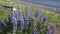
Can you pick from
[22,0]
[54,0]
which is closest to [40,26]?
[22,0]

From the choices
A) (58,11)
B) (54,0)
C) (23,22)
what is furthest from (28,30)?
(54,0)

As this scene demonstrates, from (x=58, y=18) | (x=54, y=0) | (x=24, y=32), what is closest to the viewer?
(x=24, y=32)

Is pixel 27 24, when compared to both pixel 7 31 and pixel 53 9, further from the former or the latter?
pixel 53 9

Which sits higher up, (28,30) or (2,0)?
(2,0)

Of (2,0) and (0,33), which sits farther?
(2,0)

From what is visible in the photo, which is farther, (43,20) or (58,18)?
(58,18)

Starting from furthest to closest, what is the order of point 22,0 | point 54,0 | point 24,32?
point 54,0
point 22,0
point 24,32

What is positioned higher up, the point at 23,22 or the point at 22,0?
the point at 22,0

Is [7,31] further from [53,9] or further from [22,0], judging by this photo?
[22,0]

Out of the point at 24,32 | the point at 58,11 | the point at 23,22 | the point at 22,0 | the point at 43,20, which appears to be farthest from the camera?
the point at 22,0
